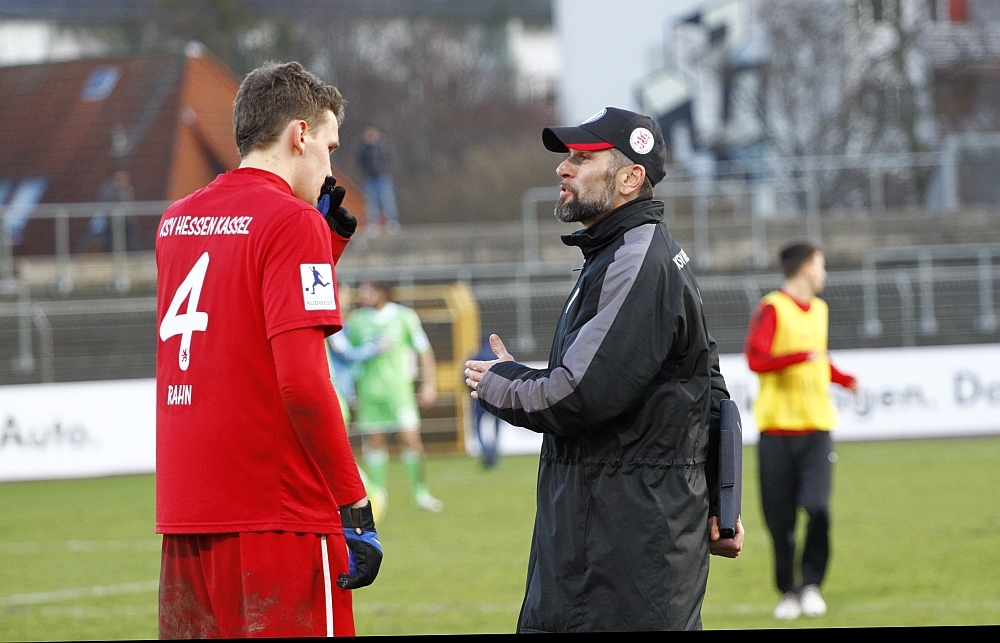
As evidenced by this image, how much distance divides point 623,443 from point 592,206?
30.7 inches

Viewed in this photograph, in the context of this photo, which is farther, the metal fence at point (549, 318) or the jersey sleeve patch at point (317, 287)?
the metal fence at point (549, 318)

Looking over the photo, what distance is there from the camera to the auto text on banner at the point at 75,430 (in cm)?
1777

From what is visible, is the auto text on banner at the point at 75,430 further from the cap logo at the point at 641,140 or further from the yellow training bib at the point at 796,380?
the cap logo at the point at 641,140

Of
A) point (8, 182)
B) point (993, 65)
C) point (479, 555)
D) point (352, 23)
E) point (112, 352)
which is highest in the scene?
point (352, 23)

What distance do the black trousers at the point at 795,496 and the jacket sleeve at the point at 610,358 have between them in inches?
176

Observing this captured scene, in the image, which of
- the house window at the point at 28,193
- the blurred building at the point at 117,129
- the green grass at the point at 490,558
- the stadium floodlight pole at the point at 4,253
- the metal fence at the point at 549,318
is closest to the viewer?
the green grass at the point at 490,558

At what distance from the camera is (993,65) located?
3641 centimetres

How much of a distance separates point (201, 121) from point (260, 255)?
3013 cm

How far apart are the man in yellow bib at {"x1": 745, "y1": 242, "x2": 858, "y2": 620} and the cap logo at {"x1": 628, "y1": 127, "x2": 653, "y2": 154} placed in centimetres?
421

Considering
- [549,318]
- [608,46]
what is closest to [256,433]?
[549,318]

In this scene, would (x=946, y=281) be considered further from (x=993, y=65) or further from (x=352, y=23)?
(x=352, y=23)

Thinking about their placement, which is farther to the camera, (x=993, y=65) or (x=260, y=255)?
(x=993, y=65)

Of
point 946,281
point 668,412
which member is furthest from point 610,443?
point 946,281

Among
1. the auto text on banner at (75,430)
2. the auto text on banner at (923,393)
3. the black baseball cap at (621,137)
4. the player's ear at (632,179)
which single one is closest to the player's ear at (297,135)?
the black baseball cap at (621,137)
